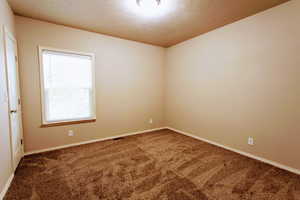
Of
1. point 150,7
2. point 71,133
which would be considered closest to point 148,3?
point 150,7

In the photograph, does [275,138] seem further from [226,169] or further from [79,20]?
[79,20]

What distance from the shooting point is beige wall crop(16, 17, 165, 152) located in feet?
8.50

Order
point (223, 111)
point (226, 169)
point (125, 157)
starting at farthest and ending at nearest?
point (223, 111) < point (125, 157) < point (226, 169)

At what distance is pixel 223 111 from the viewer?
9.75 feet

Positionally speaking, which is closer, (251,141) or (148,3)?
(148,3)

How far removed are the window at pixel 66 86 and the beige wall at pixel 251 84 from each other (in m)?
2.54

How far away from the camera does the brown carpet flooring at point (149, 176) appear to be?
1661mm

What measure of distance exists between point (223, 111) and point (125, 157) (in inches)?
89.3

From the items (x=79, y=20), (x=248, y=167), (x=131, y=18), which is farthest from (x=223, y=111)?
(x=79, y=20)

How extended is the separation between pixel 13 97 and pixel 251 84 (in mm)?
4043

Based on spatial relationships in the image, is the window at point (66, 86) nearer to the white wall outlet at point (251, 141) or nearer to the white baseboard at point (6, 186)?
the white baseboard at point (6, 186)

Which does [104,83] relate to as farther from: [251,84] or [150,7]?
[251,84]

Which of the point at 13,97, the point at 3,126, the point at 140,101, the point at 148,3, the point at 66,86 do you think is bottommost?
the point at 3,126

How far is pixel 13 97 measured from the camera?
214cm
